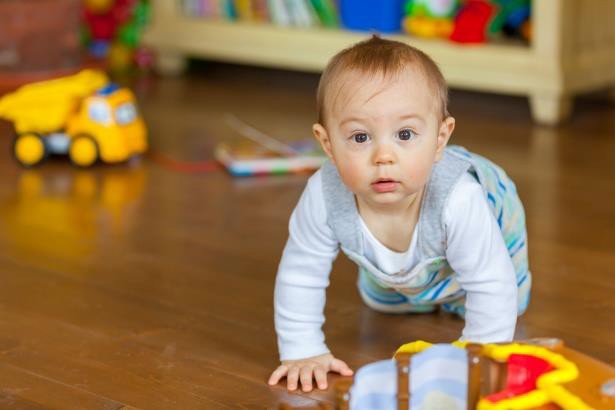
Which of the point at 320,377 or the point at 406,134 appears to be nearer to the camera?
the point at 406,134

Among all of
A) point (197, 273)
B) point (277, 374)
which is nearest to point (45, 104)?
point (197, 273)

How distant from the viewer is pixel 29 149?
227 centimetres

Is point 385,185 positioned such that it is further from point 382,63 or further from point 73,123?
point 73,123

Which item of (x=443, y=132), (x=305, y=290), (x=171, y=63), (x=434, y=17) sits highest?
(x=443, y=132)

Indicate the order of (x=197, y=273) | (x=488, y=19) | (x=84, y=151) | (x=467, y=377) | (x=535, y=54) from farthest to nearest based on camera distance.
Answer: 1. (x=488, y=19)
2. (x=535, y=54)
3. (x=84, y=151)
4. (x=197, y=273)
5. (x=467, y=377)

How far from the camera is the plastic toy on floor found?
1.03m

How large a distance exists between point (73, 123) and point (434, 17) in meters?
0.88

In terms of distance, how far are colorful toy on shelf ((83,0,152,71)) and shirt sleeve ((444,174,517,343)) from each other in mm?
2137

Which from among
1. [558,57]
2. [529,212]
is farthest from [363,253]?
[558,57]

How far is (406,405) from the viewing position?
1.06 metres

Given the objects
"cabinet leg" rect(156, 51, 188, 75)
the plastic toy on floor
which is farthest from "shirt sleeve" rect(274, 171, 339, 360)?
"cabinet leg" rect(156, 51, 188, 75)

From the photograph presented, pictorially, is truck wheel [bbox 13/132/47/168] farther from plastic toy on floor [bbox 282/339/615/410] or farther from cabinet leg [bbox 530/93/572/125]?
plastic toy on floor [bbox 282/339/615/410]

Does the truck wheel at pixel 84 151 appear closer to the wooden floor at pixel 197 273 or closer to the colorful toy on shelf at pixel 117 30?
the wooden floor at pixel 197 273

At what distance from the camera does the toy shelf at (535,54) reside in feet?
8.13
